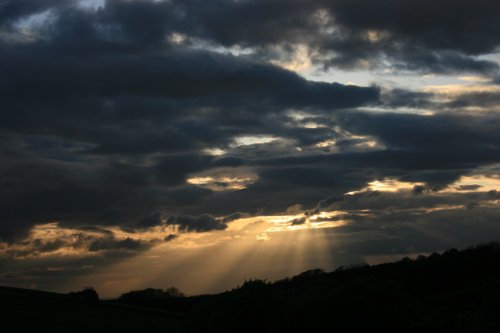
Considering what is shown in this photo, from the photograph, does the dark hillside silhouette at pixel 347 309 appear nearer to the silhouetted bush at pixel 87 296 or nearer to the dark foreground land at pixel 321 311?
the dark foreground land at pixel 321 311

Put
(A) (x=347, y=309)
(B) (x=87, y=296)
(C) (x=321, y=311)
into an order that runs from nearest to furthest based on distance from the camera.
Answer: (A) (x=347, y=309), (C) (x=321, y=311), (B) (x=87, y=296)

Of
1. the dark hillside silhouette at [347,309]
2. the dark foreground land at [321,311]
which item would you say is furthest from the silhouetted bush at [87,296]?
the dark hillside silhouette at [347,309]

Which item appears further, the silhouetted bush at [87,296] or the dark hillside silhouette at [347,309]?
the silhouetted bush at [87,296]

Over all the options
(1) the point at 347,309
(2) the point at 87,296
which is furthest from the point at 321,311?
(2) the point at 87,296

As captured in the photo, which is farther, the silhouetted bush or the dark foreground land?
the silhouetted bush

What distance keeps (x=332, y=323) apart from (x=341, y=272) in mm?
55406

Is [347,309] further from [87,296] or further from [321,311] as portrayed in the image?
[87,296]

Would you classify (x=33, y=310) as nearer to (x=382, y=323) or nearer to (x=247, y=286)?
(x=247, y=286)

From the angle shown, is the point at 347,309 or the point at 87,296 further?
the point at 87,296

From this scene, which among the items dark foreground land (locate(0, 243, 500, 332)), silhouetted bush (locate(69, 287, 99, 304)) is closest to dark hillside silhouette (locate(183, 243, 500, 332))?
dark foreground land (locate(0, 243, 500, 332))

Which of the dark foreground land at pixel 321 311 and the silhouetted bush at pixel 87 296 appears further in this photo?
the silhouetted bush at pixel 87 296

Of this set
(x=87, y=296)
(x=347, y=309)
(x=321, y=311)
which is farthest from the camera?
(x=87, y=296)

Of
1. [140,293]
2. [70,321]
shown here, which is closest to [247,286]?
[70,321]

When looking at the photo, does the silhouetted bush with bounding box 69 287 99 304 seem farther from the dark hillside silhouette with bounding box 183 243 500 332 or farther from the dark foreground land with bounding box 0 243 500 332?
the dark hillside silhouette with bounding box 183 243 500 332
